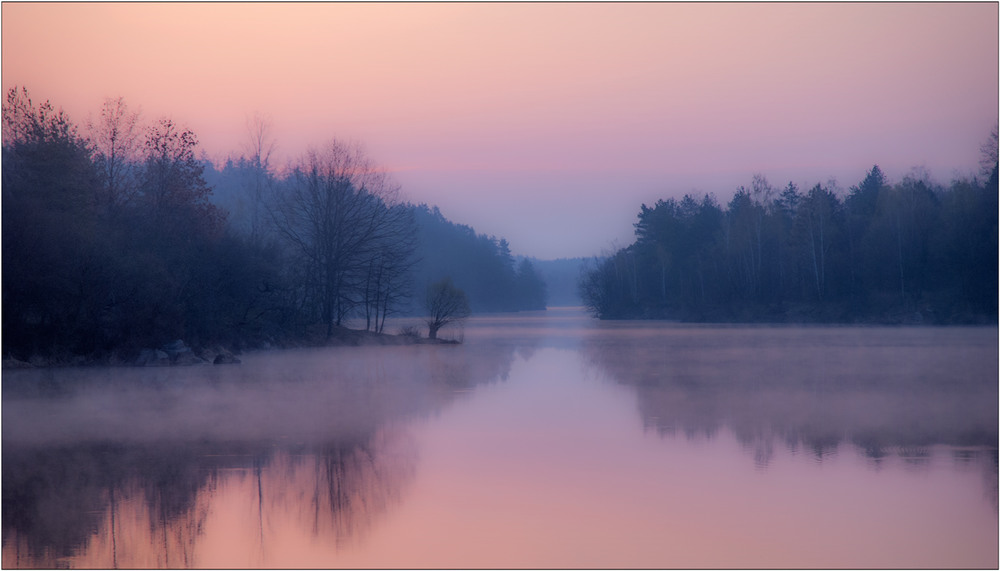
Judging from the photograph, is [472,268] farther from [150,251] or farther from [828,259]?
[150,251]

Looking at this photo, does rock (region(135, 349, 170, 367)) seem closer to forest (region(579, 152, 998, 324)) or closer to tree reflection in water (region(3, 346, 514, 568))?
tree reflection in water (region(3, 346, 514, 568))

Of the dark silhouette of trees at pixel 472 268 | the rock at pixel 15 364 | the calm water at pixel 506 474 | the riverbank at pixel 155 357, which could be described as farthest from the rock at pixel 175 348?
the dark silhouette of trees at pixel 472 268

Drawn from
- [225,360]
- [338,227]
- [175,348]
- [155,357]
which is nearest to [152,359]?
[155,357]

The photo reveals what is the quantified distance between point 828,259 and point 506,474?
51.9 metres

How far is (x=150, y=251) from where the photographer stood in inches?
880

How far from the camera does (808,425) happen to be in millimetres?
10148

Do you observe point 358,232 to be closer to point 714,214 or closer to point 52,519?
point 52,519

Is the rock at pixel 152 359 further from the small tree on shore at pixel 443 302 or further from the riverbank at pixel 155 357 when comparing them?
the small tree on shore at pixel 443 302

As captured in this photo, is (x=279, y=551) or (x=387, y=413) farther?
(x=387, y=413)

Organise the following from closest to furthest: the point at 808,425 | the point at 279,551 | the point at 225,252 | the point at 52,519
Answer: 1. the point at 279,551
2. the point at 52,519
3. the point at 808,425
4. the point at 225,252

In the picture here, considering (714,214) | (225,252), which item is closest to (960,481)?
(225,252)

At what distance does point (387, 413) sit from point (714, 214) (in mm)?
65235

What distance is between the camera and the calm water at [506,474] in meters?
5.64

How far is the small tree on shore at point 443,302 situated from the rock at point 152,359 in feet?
34.1
